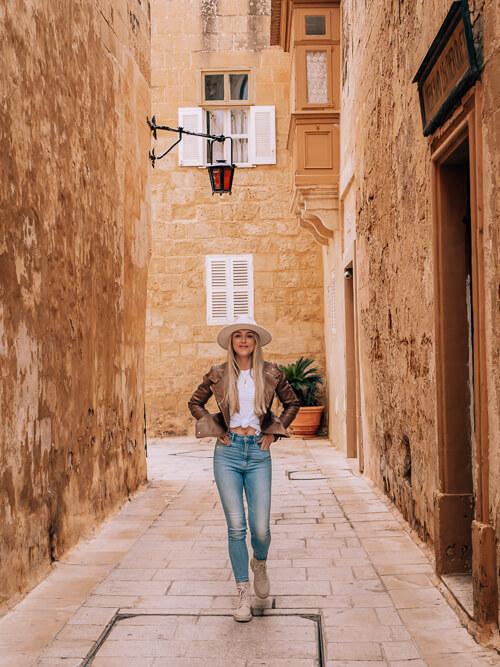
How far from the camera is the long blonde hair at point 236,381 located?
4523 mm

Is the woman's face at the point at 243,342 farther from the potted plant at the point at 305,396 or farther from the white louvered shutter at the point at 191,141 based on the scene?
the white louvered shutter at the point at 191,141

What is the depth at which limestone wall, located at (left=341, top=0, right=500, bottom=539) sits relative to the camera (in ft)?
12.4

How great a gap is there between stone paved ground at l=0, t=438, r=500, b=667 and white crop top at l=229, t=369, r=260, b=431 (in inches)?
40.4

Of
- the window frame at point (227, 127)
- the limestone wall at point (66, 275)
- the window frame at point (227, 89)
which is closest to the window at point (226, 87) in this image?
the window frame at point (227, 89)

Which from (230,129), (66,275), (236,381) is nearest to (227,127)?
(230,129)

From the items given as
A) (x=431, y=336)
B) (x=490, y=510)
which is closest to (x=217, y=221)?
(x=431, y=336)

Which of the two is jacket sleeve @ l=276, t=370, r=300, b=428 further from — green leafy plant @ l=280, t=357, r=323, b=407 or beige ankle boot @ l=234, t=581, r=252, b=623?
→ green leafy plant @ l=280, t=357, r=323, b=407

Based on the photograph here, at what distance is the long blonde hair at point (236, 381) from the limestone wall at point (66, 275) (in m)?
1.35

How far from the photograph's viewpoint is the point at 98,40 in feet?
24.0

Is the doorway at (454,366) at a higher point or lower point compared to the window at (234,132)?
lower

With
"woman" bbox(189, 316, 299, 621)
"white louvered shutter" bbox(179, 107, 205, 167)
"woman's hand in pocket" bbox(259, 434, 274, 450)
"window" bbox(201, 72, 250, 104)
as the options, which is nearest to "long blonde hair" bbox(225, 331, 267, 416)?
"woman" bbox(189, 316, 299, 621)

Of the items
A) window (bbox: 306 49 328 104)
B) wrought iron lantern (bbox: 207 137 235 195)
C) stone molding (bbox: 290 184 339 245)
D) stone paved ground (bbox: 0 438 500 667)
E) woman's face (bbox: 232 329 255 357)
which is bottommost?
stone paved ground (bbox: 0 438 500 667)

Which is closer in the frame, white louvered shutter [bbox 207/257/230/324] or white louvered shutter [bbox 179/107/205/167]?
white louvered shutter [bbox 207/257/230/324]

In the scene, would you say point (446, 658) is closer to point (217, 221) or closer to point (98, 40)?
point (98, 40)
